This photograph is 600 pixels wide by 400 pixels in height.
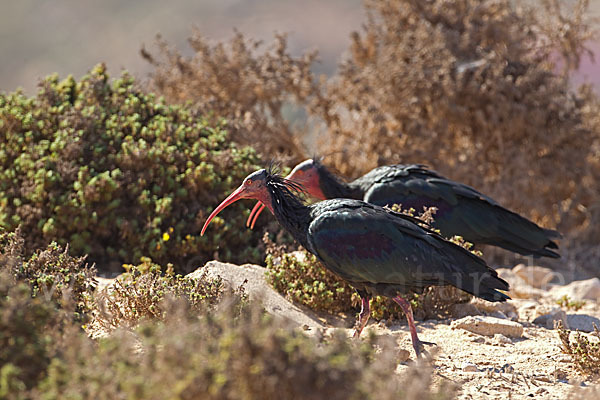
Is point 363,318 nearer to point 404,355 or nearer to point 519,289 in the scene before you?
point 404,355

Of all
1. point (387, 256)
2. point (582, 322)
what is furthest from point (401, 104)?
point (387, 256)

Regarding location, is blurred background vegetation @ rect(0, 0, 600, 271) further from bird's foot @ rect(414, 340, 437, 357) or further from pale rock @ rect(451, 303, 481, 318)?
bird's foot @ rect(414, 340, 437, 357)

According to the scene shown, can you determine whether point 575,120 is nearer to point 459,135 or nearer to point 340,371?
point 459,135

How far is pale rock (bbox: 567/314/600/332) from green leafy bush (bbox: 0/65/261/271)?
312 cm

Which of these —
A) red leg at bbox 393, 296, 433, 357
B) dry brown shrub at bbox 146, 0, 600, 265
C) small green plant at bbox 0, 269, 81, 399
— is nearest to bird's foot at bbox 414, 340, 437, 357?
red leg at bbox 393, 296, 433, 357

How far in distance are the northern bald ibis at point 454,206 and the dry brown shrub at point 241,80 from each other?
333 centimetres

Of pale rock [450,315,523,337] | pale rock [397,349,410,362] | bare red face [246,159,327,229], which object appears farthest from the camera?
bare red face [246,159,327,229]

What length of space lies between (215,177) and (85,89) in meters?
1.90

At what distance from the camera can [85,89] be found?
763cm

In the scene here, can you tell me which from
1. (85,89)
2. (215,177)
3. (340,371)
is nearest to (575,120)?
(215,177)

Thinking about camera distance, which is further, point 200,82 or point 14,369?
point 200,82

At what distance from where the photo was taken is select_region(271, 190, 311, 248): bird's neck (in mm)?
5152

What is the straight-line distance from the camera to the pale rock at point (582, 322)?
5898mm

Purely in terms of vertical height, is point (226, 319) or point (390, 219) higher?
point (390, 219)
